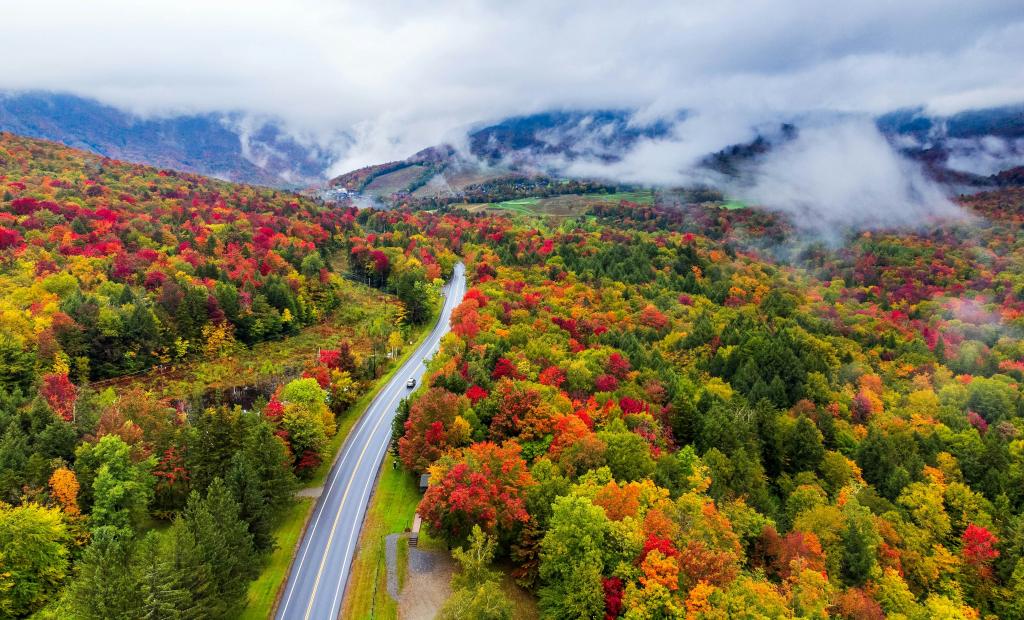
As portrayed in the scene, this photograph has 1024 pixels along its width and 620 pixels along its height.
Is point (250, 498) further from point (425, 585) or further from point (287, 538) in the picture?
point (425, 585)

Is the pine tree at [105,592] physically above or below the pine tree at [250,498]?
above

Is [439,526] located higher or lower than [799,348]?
higher

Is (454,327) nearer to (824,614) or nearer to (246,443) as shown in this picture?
(246,443)

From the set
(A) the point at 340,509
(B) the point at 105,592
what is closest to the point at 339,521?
(A) the point at 340,509

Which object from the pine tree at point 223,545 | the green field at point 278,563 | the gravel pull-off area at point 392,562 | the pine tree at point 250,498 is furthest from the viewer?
the gravel pull-off area at point 392,562

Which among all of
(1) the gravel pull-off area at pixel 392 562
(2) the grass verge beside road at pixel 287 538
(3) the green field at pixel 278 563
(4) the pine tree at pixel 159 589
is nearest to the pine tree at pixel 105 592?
(4) the pine tree at pixel 159 589

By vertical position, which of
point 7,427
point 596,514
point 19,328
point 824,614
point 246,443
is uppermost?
point 19,328

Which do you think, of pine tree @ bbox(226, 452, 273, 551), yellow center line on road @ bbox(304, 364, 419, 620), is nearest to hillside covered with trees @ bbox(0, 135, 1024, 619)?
pine tree @ bbox(226, 452, 273, 551)

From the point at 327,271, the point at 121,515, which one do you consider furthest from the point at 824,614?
the point at 327,271

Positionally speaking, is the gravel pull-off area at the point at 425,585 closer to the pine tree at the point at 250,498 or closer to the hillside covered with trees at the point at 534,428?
the hillside covered with trees at the point at 534,428
